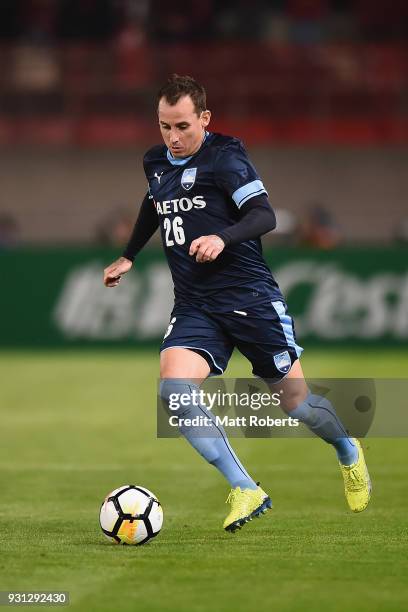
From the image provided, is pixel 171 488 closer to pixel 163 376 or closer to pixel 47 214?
pixel 163 376

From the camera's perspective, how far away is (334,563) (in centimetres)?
637

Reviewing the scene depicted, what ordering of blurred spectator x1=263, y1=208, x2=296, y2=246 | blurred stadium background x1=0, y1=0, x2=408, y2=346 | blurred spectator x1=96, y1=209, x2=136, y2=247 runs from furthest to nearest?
blurred stadium background x1=0, y1=0, x2=408, y2=346, blurred spectator x1=263, y1=208, x2=296, y2=246, blurred spectator x1=96, y1=209, x2=136, y2=247

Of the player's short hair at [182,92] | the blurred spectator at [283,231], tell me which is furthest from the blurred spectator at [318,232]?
the player's short hair at [182,92]

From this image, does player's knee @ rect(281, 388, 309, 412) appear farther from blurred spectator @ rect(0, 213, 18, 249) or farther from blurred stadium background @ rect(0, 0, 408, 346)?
blurred stadium background @ rect(0, 0, 408, 346)

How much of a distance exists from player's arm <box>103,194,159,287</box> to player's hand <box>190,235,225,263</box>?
3.58ft

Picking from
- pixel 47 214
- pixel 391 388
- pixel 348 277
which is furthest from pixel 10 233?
pixel 391 388

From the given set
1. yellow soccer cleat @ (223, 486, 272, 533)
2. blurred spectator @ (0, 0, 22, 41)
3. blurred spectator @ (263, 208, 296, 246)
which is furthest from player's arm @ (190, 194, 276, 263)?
blurred spectator @ (0, 0, 22, 41)

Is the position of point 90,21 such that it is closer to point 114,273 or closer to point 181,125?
point 114,273

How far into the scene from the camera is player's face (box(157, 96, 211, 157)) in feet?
23.4

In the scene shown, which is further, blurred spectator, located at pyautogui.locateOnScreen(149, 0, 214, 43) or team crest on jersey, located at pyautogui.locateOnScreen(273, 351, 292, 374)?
blurred spectator, located at pyautogui.locateOnScreen(149, 0, 214, 43)

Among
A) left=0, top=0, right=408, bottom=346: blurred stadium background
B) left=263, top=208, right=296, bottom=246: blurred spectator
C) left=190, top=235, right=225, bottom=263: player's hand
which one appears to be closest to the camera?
left=190, top=235, right=225, bottom=263: player's hand

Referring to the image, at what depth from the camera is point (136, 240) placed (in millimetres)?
8070

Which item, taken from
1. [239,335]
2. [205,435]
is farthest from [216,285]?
[205,435]

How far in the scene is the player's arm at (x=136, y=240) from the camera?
25.6 ft
